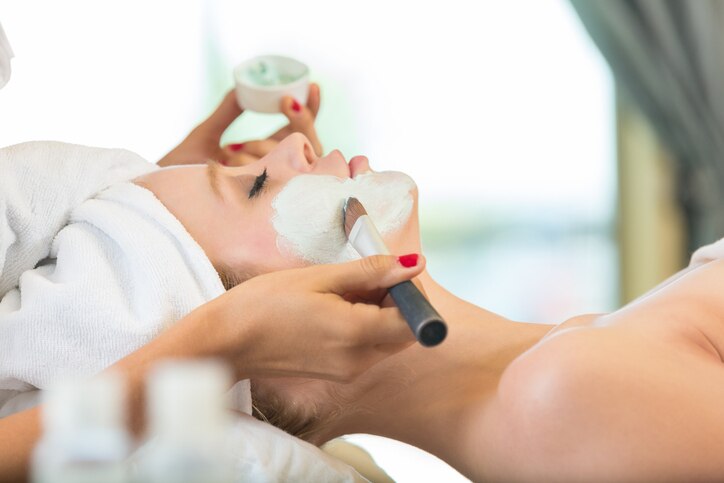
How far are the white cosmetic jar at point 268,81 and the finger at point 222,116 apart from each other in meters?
0.03

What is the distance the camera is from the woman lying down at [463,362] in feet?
2.55

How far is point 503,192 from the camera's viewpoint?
2.99m

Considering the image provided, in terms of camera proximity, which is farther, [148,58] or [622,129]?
[622,129]

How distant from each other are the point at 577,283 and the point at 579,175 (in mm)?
370

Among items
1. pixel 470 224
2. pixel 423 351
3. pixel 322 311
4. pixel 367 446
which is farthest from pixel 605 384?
pixel 470 224

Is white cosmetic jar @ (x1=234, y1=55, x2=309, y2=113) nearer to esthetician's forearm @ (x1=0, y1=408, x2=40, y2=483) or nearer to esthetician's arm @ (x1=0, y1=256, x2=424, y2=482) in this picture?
esthetician's arm @ (x1=0, y1=256, x2=424, y2=482)

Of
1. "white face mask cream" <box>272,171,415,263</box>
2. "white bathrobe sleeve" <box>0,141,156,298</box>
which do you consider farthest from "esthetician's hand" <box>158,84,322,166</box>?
"white face mask cream" <box>272,171,415,263</box>

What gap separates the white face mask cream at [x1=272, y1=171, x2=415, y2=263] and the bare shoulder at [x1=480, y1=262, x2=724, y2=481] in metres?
0.34

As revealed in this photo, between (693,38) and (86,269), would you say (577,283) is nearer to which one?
(693,38)

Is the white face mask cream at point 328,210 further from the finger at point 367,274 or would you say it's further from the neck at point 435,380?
the finger at point 367,274

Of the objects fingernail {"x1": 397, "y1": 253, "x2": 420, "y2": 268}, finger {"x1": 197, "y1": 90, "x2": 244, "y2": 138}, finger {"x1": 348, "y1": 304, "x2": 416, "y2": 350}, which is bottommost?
finger {"x1": 197, "y1": 90, "x2": 244, "y2": 138}

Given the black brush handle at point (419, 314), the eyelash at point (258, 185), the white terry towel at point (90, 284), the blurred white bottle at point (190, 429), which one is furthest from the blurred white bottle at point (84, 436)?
the eyelash at point (258, 185)

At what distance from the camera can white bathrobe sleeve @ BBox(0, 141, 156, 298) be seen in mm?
1150

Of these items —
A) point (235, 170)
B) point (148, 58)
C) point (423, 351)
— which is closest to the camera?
point (423, 351)
